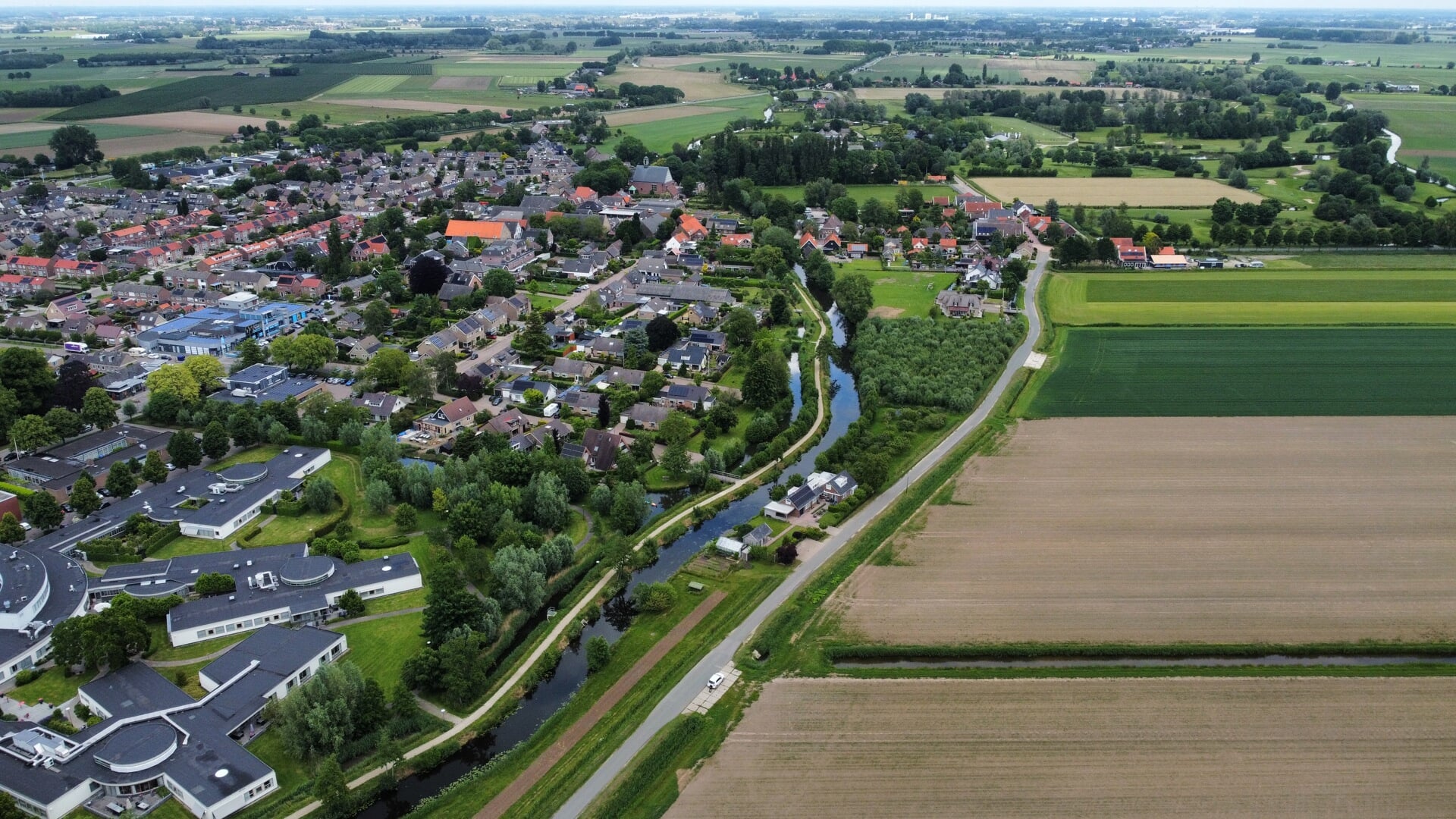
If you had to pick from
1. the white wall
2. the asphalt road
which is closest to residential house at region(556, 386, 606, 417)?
the asphalt road

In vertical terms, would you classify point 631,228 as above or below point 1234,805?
above

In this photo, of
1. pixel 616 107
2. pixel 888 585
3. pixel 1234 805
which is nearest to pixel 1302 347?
pixel 888 585

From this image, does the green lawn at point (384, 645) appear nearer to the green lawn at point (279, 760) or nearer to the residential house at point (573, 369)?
the green lawn at point (279, 760)

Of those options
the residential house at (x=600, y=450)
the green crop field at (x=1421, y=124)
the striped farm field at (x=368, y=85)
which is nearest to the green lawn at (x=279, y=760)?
the residential house at (x=600, y=450)

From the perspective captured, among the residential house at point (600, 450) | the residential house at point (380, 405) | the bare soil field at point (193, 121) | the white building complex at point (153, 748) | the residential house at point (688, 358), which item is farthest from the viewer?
the bare soil field at point (193, 121)

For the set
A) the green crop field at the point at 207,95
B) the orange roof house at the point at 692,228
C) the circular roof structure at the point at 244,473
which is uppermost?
the green crop field at the point at 207,95

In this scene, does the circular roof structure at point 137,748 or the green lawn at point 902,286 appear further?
the green lawn at point 902,286

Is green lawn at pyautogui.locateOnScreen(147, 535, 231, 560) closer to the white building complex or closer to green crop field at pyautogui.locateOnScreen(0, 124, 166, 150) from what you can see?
the white building complex

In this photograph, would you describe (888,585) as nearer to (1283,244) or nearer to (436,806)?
(436,806)
